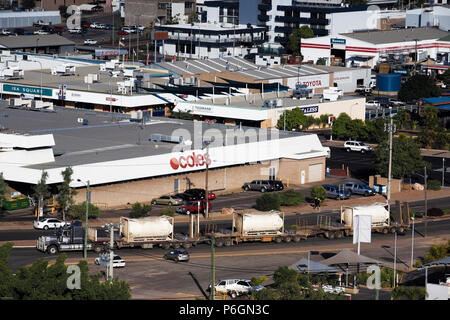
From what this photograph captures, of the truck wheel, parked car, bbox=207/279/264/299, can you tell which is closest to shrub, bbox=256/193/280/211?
the truck wheel

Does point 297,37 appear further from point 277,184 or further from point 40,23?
point 277,184

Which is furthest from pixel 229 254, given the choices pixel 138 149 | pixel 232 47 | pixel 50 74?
pixel 232 47

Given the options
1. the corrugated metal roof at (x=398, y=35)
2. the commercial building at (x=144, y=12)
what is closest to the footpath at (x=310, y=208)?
the corrugated metal roof at (x=398, y=35)

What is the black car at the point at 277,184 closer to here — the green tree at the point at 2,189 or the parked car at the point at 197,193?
the parked car at the point at 197,193

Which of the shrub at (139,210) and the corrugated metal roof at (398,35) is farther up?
the corrugated metal roof at (398,35)

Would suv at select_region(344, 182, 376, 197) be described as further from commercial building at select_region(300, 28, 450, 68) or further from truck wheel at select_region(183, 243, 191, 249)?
commercial building at select_region(300, 28, 450, 68)
